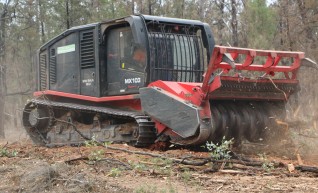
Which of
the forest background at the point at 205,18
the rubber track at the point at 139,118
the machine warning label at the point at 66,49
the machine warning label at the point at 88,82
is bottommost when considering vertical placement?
the rubber track at the point at 139,118

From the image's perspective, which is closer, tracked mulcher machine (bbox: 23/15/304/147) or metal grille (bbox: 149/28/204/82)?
tracked mulcher machine (bbox: 23/15/304/147)

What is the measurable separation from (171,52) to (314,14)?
13.9 metres

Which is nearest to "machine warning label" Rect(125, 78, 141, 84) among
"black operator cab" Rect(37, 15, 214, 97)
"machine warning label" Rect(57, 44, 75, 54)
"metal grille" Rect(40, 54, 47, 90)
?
"black operator cab" Rect(37, 15, 214, 97)

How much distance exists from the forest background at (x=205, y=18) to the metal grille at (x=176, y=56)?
27.2 feet

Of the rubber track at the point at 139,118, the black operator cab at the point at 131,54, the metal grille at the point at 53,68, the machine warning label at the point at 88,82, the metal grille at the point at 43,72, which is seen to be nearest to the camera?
the rubber track at the point at 139,118

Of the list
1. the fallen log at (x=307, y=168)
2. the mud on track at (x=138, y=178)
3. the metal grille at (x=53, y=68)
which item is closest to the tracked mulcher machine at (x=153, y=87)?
the metal grille at (x=53, y=68)

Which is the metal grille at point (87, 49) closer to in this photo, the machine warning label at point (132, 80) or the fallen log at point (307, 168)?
the machine warning label at point (132, 80)

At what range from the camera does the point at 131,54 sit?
35.1ft

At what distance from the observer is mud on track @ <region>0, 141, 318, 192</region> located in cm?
591

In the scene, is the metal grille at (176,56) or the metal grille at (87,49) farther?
the metal grille at (87,49)

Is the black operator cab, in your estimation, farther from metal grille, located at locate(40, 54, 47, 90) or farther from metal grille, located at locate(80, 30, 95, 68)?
metal grille, located at locate(40, 54, 47, 90)

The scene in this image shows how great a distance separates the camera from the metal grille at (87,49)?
11484 millimetres

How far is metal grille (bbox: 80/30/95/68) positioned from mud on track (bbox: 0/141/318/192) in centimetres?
387

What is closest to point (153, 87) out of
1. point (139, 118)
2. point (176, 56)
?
point (139, 118)
